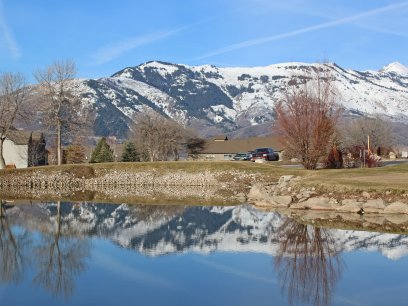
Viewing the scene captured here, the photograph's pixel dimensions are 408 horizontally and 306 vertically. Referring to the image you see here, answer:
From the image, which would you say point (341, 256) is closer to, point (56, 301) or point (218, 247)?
point (218, 247)

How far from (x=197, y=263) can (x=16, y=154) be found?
72397mm

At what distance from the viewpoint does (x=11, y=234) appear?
2833 centimetres

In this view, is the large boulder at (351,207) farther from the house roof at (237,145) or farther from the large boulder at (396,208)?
the house roof at (237,145)

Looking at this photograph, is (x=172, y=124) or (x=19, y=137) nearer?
(x=19, y=137)

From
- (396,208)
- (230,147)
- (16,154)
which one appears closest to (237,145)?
(230,147)

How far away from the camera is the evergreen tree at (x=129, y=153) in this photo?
96.1m

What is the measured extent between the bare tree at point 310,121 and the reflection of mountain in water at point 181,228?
17119 millimetres

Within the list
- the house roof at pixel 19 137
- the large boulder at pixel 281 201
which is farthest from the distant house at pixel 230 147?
the large boulder at pixel 281 201

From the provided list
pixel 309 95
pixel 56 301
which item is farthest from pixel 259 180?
pixel 56 301

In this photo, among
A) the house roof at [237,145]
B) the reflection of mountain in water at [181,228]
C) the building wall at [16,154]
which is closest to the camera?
the reflection of mountain in water at [181,228]

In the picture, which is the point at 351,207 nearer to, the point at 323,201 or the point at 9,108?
the point at 323,201

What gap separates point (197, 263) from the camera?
68.4ft

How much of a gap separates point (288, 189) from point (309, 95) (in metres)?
17.2

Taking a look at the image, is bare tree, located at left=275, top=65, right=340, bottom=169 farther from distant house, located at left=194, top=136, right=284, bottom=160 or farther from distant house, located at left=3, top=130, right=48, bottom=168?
distant house, located at left=194, top=136, right=284, bottom=160
